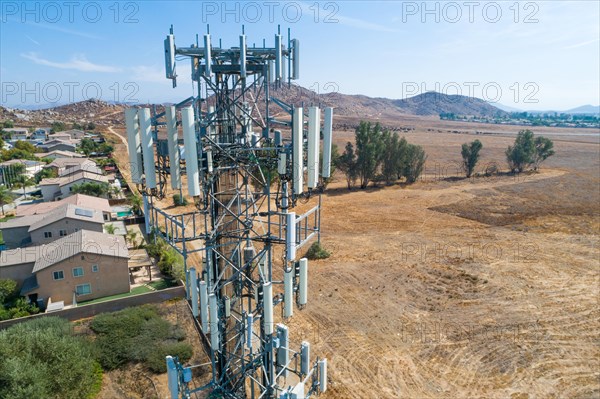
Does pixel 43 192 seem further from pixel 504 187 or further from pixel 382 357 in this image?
pixel 504 187

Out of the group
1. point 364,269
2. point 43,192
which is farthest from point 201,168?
point 43,192

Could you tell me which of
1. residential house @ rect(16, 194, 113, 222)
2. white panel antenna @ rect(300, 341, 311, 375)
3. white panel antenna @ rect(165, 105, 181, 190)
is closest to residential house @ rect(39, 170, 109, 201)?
residential house @ rect(16, 194, 113, 222)

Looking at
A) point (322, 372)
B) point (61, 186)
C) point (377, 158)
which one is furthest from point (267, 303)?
point (377, 158)

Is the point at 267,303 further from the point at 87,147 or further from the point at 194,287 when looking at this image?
the point at 87,147

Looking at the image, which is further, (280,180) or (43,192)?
(43,192)

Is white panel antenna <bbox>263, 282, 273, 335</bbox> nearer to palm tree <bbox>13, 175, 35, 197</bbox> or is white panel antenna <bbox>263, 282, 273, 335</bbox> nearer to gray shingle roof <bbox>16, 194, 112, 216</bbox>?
gray shingle roof <bbox>16, 194, 112, 216</bbox>

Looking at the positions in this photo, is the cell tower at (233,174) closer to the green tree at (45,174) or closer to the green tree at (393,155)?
the green tree at (393,155)
